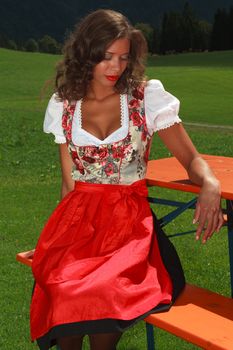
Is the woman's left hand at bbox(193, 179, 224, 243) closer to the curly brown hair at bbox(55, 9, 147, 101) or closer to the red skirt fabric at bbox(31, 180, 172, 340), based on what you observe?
the red skirt fabric at bbox(31, 180, 172, 340)

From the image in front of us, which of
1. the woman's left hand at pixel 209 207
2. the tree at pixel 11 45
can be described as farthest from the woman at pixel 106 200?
the tree at pixel 11 45

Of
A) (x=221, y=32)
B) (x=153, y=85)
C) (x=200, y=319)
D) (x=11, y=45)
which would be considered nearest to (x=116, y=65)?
(x=153, y=85)

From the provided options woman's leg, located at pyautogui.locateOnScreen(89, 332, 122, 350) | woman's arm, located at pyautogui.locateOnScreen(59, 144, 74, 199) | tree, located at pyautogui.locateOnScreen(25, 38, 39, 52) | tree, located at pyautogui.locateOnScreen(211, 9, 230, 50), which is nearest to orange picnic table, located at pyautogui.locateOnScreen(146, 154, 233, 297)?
woman's arm, located at pyautogui.locateOnScreen(59, 144, 74, 199)

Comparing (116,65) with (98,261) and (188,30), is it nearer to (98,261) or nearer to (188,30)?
(98,261)

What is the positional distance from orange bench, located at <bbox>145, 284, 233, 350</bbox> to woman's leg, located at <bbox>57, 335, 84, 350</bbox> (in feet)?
1.24

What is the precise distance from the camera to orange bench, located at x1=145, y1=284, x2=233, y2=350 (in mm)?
2875

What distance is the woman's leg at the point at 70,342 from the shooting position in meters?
3.22

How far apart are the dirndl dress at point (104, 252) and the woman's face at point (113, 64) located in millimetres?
156

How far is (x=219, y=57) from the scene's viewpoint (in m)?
69.1

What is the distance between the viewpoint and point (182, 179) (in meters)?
3.79

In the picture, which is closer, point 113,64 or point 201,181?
point 201,181

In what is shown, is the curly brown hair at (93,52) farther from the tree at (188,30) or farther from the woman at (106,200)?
the tree at (188,30)

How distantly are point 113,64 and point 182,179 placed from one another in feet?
2.58

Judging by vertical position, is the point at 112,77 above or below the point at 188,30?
above
